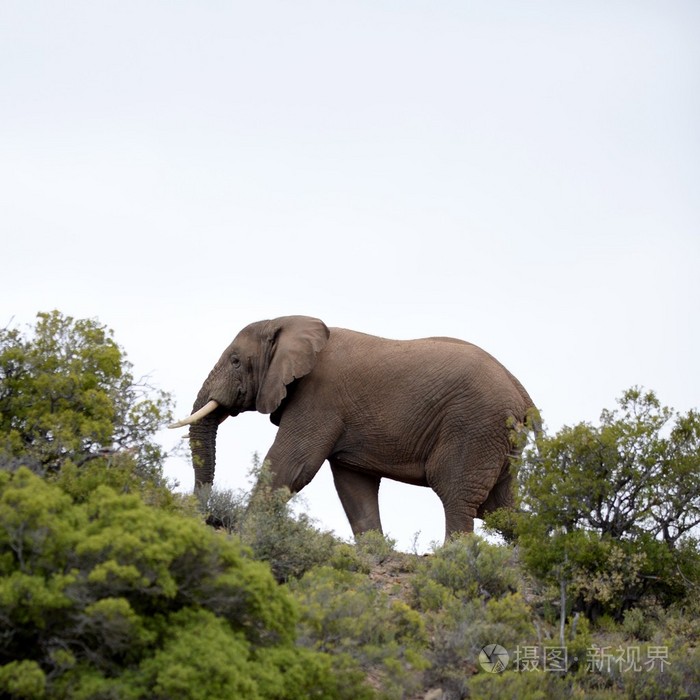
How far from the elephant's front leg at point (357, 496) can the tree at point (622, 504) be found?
5002 mm

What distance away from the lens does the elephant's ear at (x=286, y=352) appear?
23.5 meters

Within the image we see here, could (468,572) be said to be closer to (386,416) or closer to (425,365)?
(386,416)

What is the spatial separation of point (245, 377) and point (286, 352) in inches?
46.2

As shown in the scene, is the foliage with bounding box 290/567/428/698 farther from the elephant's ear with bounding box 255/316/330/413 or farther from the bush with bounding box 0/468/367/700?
the elephant's ear with bounding box 255/316/330/413

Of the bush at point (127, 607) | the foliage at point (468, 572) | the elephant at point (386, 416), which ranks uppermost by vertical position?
the elephant at point (386, 416)

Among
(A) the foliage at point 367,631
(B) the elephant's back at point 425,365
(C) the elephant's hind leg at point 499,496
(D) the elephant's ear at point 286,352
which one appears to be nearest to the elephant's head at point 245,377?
(D) the elephant's ear at point 286,352

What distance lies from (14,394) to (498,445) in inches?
299

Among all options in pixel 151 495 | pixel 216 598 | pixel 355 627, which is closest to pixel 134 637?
pixel 216 598

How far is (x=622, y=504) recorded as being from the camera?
63.9ft

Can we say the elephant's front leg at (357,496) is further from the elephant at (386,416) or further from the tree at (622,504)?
the tree at (622,504)

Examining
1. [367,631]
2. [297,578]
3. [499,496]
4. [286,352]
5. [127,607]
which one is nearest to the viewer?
[127,607]

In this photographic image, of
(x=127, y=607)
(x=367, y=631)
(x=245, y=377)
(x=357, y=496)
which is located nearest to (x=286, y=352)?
(x=245, y=377)

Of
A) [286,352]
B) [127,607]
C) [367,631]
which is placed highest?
[286,352]

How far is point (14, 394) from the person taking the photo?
19.0m
